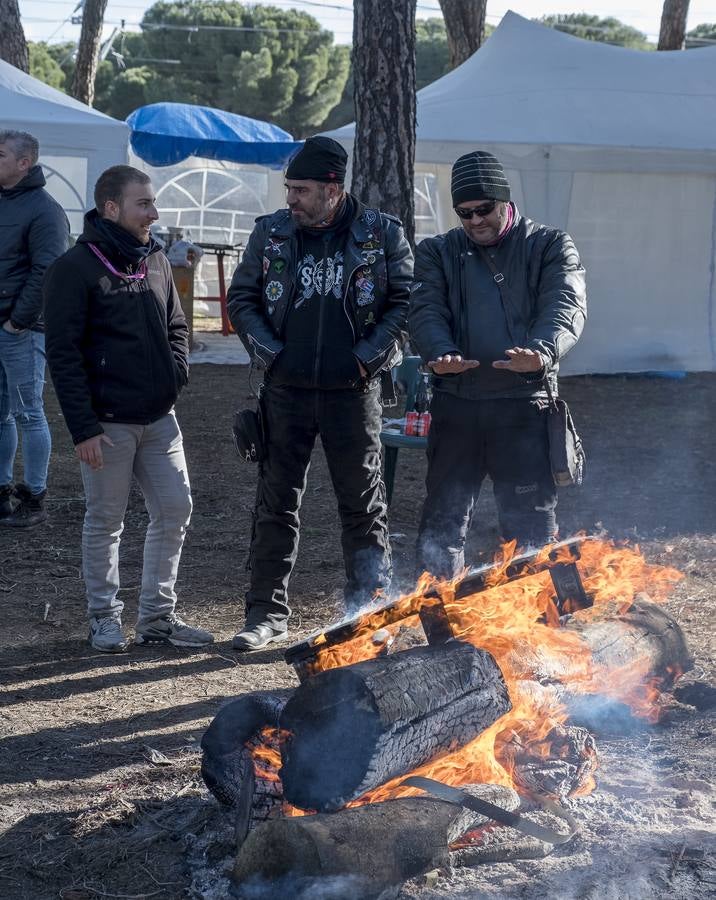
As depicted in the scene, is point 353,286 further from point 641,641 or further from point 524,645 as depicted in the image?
point 641,641

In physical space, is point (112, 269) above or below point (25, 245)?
above

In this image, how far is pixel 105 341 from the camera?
4.60 meters

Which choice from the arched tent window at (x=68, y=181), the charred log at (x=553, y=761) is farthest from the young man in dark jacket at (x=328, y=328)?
the arched tent window at (x=68, y=181)

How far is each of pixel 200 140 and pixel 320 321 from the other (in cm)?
1320

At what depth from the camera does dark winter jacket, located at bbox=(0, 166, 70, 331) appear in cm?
620

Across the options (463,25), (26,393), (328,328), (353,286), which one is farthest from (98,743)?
(463,25)

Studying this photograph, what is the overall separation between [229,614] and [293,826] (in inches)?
106

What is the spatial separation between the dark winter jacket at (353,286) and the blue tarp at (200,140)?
12.3 meters

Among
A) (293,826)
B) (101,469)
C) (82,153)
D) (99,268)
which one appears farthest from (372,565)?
(82,153)

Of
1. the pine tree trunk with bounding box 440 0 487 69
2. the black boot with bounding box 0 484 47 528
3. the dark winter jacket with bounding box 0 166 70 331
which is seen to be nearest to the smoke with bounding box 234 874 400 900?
the dark winter jacket with bounding box 0 166 70 331

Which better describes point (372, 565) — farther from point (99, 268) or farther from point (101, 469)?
point (99, 268)

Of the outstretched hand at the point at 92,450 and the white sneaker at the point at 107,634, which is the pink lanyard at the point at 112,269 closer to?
the outstretched hand at the point at 92,450

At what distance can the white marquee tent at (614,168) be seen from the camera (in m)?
12.7

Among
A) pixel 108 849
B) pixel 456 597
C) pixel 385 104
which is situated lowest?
pixel 108 849
